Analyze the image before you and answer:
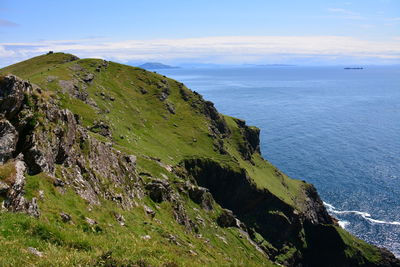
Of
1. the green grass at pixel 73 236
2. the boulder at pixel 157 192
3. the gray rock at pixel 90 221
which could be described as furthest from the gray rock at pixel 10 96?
the boulder at pixel 157 192

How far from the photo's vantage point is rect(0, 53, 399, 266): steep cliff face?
21.8 m

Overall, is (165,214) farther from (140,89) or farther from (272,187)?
(140,89)

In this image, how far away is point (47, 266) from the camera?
607 inches

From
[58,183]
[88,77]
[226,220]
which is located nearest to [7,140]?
[58,183]

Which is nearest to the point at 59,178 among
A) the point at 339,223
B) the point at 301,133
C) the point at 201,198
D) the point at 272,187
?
the point at 201,198

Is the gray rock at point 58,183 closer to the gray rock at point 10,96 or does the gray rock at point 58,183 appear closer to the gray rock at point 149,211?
the gray rock at point 10,96

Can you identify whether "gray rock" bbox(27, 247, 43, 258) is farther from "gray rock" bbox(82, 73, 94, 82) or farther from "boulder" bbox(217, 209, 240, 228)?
"gray rock" bbox(82, 73, 94, 82)

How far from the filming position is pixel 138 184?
4716cm

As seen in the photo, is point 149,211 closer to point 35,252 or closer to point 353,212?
point 35,252

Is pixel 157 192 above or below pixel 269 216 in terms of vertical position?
above

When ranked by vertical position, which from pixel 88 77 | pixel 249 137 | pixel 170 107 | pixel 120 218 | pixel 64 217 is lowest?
pixel 249 137

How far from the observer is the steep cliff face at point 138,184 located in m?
21.8

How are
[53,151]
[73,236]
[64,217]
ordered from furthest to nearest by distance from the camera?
[53,151]
[64,217]
[73,236]

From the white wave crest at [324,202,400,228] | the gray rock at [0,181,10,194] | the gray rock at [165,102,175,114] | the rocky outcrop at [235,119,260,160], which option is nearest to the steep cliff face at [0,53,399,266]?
the gray rock at [0,181,10,194]
